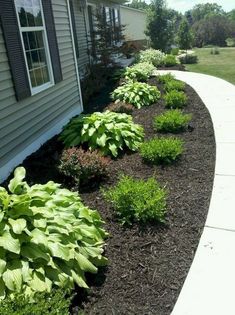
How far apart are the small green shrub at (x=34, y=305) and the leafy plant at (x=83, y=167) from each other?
2225 millimetres

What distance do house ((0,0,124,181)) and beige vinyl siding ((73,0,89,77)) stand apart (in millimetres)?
3972

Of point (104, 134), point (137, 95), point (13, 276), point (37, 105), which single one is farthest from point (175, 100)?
point (13, 276)

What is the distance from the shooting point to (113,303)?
2.48 metres

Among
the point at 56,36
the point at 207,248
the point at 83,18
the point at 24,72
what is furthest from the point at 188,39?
the point at 207,248

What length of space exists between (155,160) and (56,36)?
3.43 metres

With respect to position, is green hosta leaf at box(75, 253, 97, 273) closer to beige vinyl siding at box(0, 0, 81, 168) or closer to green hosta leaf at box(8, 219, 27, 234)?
green hosta leaf at box(8, 219, 27, 234)

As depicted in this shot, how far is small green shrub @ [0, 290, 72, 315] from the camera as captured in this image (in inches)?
73.5

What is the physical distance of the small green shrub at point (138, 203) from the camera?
130 inches

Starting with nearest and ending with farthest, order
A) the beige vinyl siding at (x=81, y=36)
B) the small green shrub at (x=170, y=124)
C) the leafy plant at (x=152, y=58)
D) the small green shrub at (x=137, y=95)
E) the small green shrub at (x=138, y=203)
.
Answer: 1. the small green shrub at (x=138, y=203)
2. the small green shrub at (x=170, y=124)
3. the small green shrub at (x=137, y=95)
4. the beige vinyl siding at (x=81, y=36)
5. the leafy plant at (x=152, y=58)

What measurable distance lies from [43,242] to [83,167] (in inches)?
73.6

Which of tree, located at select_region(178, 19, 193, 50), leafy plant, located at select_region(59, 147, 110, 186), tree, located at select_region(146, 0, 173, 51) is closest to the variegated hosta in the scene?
leafy plant, located at select_region(59, 147, 110, 186)

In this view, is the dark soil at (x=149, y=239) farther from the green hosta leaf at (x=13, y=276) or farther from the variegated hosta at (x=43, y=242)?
the green hosta leaf at (x=13, y=276)

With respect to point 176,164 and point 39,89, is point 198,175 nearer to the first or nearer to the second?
point 176,164

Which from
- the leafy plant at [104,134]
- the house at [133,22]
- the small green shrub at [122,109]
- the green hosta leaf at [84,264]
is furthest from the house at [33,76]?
the house at [133,22]
